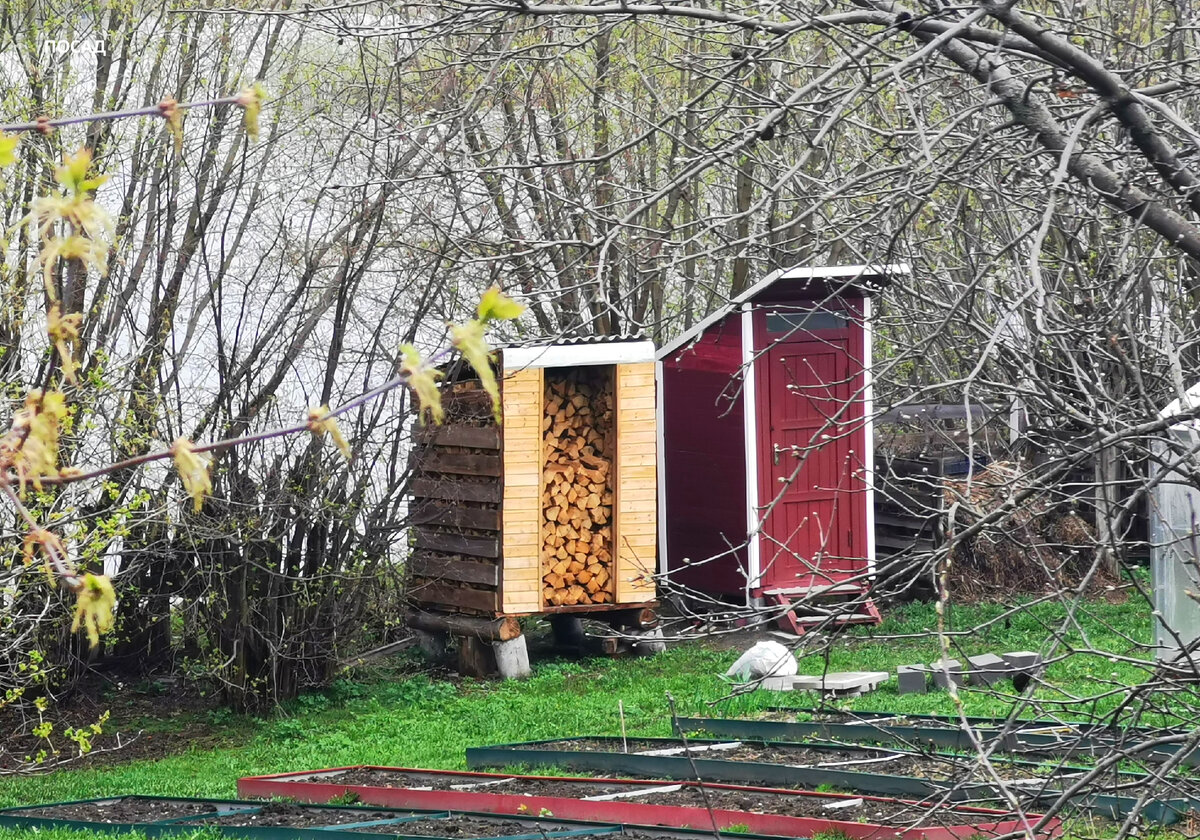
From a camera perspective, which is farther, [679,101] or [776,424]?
[679,101]

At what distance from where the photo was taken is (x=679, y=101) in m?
14.3

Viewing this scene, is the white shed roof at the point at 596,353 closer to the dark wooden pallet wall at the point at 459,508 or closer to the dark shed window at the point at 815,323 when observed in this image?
the dark wooden pallet wall at the point at 459,508

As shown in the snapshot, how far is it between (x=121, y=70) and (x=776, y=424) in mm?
6266

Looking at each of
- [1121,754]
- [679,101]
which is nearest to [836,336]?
[679,101]

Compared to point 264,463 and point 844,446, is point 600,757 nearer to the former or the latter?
point 264,463

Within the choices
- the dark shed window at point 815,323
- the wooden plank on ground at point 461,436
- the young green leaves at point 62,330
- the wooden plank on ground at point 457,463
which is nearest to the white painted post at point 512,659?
the wooden plank on ground at point 457,463

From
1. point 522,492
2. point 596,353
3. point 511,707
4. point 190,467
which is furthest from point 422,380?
point 596,353

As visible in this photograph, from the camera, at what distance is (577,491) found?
1180cm

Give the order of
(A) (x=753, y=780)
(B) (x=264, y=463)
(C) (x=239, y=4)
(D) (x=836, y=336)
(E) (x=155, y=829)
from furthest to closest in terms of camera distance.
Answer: (D) (x=836, y=336) < (C) (x=239, y=4) < (B) (x=264, y=463) < (A) (x=753, y=780) < (E) (x=155, y=829)

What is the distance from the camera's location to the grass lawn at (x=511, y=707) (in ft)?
28.0

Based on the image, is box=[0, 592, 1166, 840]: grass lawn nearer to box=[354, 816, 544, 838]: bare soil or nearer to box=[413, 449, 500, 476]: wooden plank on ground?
box=[413, 449, 500, 476]: wooden plank on ground

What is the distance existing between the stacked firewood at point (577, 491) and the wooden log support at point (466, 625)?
46 cm

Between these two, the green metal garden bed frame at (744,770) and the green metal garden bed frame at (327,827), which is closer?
the green metal garden bed frame at (327,827)

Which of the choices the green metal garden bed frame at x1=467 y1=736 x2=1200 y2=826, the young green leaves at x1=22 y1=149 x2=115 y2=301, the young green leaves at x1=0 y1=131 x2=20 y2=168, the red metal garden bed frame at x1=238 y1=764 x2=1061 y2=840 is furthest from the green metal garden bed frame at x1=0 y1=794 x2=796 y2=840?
the young green leaves at x1=0 y1=131 x2=20 y2=168
